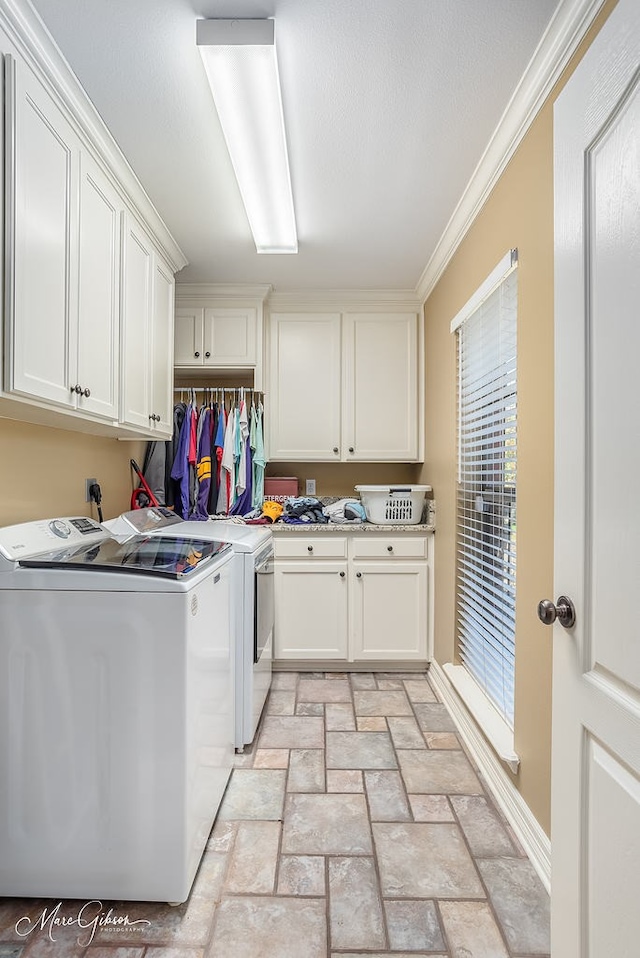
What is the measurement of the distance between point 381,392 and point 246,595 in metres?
1.78

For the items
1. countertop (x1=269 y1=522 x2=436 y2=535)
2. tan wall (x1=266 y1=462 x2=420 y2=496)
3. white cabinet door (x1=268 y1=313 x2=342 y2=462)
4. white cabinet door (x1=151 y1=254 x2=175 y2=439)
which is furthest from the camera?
tan wall (x1=266 y1=462 x2=420 y2=496)

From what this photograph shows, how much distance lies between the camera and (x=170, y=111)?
1744 mm

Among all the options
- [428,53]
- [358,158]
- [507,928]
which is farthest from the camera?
[358,158]

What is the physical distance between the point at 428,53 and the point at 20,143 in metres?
1.20

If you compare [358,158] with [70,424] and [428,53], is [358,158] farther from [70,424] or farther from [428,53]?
[70,424]

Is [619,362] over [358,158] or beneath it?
beneath

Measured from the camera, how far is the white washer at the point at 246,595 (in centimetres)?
224

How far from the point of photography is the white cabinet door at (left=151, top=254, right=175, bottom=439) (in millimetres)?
2564

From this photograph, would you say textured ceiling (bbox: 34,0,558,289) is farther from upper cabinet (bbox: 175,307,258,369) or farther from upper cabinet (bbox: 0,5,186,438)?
upper cabinet (bbox: 175,307,258,369)

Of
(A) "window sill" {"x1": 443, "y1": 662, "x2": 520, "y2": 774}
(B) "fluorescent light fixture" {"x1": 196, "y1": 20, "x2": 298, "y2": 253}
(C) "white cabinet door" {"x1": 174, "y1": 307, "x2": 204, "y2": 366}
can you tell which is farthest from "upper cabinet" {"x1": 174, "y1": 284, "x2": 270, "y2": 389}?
(A) "window sill" {"x1": 443, "y1": 662, "x2": 520, "y2": 774}

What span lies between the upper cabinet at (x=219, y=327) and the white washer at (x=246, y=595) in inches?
45.9

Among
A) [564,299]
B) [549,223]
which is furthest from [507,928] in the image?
[549,223]

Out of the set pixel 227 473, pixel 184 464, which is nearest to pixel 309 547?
pixel 227 473

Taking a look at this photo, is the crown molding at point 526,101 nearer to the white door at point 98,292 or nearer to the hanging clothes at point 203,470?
the white door at point 98,292
